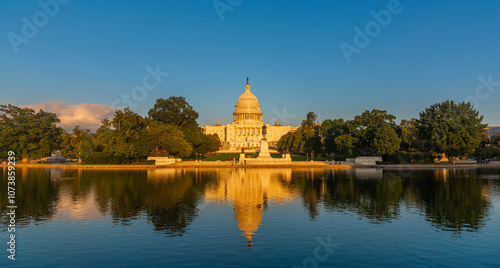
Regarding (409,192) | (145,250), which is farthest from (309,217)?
(409,192)

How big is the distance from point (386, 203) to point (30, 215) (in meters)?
22.4

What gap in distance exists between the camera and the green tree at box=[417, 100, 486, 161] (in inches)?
2594

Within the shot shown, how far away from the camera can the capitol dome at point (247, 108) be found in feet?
591

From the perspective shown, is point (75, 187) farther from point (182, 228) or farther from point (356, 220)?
point (356, 220)

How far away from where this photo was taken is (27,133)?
3017 inches

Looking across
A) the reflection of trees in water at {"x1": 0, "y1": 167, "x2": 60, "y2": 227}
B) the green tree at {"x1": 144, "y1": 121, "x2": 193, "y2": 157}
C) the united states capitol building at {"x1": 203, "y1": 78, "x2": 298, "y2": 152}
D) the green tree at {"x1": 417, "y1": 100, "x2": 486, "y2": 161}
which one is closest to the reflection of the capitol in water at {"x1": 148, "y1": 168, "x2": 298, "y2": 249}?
the reflection of trees in water at {"x1": 0, "y1": 167, "x2": 60, "y2": 227}

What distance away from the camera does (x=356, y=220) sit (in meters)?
19.2

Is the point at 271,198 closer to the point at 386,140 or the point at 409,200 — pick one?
the point at 409,200

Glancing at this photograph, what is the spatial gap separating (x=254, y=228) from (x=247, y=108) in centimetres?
16394

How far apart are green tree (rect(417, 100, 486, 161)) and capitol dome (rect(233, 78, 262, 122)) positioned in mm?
116134

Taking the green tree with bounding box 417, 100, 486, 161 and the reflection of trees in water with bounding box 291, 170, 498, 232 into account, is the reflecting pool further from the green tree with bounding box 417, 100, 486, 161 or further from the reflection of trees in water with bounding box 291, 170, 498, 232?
the green tree with bounding box 417, 100, 486, 161

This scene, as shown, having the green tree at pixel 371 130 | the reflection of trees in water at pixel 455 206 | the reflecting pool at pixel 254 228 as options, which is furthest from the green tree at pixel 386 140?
the reflecting pool at pixel 254 228

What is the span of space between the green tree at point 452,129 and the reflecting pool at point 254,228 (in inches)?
1573

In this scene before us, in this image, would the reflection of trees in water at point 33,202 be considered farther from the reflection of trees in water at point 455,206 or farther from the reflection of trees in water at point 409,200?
the reflection of trees in water at point 455,206
